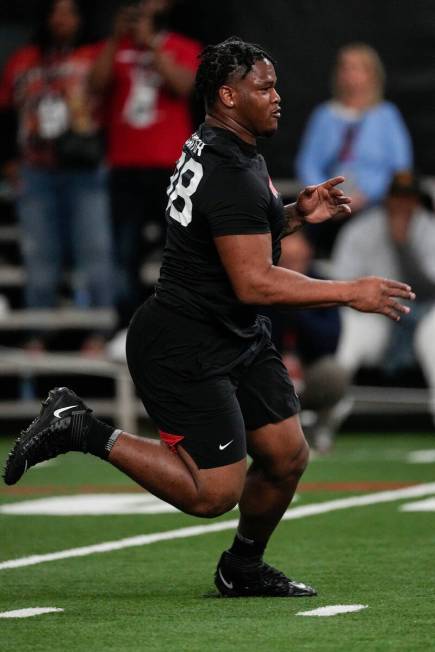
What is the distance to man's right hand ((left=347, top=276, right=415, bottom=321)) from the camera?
5949 mm

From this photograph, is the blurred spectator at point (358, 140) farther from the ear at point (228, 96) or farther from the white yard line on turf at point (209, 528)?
the ear at point (228, 96)

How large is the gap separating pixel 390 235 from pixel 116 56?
247 cm

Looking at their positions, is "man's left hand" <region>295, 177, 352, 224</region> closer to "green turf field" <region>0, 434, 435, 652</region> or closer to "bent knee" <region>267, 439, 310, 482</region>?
"bent knee" <region>267, 439, 310, 482</region>

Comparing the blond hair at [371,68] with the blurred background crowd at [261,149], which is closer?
the blurred background crowd at [261,149]

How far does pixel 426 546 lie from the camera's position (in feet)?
24.8

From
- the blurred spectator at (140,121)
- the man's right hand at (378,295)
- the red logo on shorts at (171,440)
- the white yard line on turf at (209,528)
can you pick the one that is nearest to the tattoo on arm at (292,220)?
the man's right hand at (378,295)

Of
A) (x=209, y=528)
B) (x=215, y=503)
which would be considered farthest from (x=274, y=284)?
(x=209, y=528)

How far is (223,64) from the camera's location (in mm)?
6277

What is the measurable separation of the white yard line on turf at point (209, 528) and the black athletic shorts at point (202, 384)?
1.27 meters

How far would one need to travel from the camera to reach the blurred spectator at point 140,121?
12578mm

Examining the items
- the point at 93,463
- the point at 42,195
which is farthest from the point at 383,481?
the point at 42,195

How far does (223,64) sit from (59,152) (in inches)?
268

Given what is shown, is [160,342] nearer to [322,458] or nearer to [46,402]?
[46,402]

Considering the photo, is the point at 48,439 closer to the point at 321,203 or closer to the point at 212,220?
the point at 212,220
